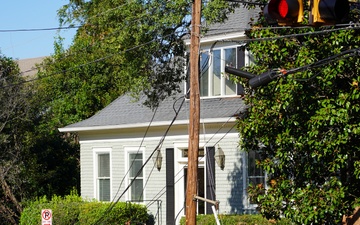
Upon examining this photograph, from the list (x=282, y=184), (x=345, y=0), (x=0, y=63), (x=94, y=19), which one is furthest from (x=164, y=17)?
(x=0, y=63)

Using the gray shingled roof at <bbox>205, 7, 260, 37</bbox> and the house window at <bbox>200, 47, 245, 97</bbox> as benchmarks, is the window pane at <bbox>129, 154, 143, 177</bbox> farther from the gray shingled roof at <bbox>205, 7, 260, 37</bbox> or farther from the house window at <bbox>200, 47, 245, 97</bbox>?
the gray shingled roof at <bbox>205, 7, 260, 37</bbox>

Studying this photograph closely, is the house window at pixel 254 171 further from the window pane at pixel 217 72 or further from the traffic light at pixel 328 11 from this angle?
the traffic light at pixel 328 11

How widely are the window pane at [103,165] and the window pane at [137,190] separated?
148 cm

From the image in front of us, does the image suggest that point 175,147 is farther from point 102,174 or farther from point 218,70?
point 102,174

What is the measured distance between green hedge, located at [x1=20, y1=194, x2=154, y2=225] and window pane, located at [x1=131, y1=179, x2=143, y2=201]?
0.83 meters

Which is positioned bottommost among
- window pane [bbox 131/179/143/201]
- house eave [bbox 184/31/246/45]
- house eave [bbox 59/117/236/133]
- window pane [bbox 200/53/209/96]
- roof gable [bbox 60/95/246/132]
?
window pane [bbox 131/179/143/201]

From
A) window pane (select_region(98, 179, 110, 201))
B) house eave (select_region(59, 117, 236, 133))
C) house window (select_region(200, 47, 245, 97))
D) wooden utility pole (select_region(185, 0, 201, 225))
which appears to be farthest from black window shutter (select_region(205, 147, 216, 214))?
wooden utility pole (select_region(185, 0, 201, 225))

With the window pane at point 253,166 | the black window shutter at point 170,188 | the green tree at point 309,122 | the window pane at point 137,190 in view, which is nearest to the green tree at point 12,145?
the window pane at point 137,190

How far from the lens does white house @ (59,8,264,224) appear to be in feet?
79.9

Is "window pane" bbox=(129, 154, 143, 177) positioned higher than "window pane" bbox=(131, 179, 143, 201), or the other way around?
"window pane" bbox=(129, 154, 143, 177)

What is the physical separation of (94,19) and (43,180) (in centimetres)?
1123

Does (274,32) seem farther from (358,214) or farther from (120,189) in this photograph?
(120,189)

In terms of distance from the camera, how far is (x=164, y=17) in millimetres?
21328

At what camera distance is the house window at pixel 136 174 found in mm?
27259
